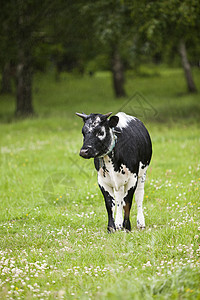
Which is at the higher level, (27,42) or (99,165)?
(27,42)

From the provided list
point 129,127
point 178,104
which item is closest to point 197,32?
point 178,104

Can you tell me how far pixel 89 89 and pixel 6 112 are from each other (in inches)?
493

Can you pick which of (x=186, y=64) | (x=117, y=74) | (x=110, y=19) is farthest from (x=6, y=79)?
(x=110, y=19)

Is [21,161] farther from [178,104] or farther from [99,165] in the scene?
[178,104]

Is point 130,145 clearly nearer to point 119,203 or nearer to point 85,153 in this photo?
point 119,203

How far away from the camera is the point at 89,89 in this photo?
38.8 m

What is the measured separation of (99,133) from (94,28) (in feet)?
61.7

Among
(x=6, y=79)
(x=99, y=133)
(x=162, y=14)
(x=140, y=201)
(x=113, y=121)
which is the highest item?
(x=162, y=14)

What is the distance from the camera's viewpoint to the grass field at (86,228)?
4715 millimetres

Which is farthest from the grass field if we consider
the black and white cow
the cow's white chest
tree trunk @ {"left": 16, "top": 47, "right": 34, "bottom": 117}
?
tree trunk @ {"left": 16, "top": 47, "right": 34, "bottom": 117}

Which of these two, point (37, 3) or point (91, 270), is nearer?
point (91, 270)

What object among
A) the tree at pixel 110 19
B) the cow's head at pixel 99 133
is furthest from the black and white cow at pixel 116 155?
the tree at pixel 110 19

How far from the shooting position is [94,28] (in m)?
23.4

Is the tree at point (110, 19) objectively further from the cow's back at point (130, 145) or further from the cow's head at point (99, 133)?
the cow's head at point (99, 133)
